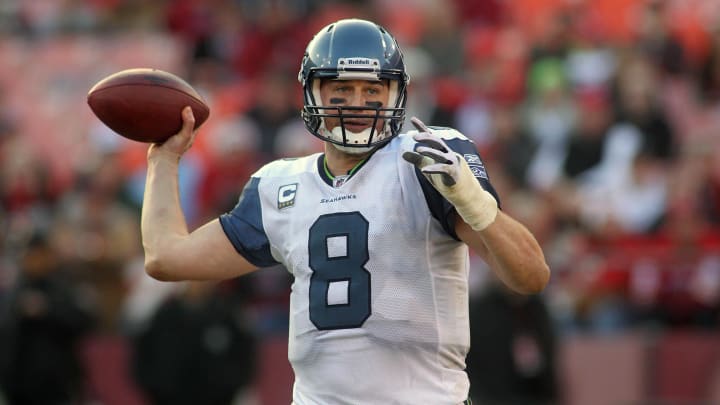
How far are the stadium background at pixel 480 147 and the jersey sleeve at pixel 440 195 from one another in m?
4.41

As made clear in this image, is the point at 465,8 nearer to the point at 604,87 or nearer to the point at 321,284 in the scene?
the point at 604,87

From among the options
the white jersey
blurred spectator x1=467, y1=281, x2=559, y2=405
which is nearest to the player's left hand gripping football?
the white jersey

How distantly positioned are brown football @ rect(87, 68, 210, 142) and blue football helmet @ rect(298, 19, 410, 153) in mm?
461

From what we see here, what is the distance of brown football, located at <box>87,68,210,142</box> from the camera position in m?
4.39

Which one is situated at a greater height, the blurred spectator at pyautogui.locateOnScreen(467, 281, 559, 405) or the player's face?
the player's face

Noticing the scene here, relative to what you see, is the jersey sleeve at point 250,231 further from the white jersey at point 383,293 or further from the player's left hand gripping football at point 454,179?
the player's left hand gripping football at point 454,179

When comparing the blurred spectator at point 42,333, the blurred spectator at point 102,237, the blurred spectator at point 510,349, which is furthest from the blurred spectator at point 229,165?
the blurred spectator at point 510,349

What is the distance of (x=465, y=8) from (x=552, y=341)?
522cm

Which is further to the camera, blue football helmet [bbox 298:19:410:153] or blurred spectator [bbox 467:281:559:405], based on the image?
blurred spectator [bbox 467:281:559:405]

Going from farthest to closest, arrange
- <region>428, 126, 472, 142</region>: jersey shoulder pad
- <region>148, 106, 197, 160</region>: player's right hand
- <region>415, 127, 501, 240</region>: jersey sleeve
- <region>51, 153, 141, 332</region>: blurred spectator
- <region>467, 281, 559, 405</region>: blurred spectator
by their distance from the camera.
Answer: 1. <region>51, 153, 141, 332</region>: blurred spectator
2. <region>467, 281, 559, 405</region>: blurred spectator
3. <region>148, 106, 197, 160</region>: player's right hand
4. <region>428, 126, 472, 142</region>: jersey shoulder pad
5. <region>415, 127, 501, 240</region>: jersey sleeve

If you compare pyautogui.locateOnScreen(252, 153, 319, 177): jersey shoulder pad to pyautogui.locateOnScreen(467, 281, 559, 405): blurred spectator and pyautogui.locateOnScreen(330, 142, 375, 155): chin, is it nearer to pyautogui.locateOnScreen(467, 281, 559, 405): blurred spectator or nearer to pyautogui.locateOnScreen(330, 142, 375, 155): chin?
pyautogui.locateOnScreen(330, 142, 375, 155): chin

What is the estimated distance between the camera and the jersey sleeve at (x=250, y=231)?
14.4 feet

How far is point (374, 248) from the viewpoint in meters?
4.05

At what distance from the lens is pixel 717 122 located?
10.7 m
